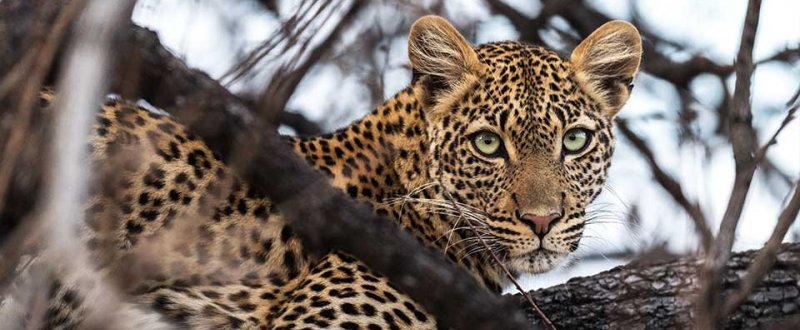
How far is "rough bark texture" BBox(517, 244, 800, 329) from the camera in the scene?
5.82m

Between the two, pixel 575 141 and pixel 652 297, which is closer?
pixel 652 297

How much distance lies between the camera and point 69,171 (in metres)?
2.17

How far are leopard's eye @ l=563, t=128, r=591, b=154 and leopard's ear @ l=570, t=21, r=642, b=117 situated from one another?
292 mm

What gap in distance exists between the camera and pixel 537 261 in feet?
20.4

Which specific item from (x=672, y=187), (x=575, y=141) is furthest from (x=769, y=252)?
(x=575, y=141)

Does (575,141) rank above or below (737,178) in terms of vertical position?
Answer: above

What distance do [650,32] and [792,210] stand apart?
183 inches

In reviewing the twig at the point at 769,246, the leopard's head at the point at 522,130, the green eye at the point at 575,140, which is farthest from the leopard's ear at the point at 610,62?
the twig at the point at 769,246

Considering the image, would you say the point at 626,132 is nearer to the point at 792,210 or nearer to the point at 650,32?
the point at 650,32

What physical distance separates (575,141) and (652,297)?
104 cm

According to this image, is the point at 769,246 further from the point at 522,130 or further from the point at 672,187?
the point at 522,130

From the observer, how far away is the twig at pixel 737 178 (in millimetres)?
3045

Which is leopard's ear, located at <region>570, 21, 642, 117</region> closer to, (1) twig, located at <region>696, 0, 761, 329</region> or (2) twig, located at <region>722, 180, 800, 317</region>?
(1) twig, located at <region>696, 0, 761, 329</region>

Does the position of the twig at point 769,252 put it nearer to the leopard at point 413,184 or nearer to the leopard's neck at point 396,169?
the leopard at point 413,184
